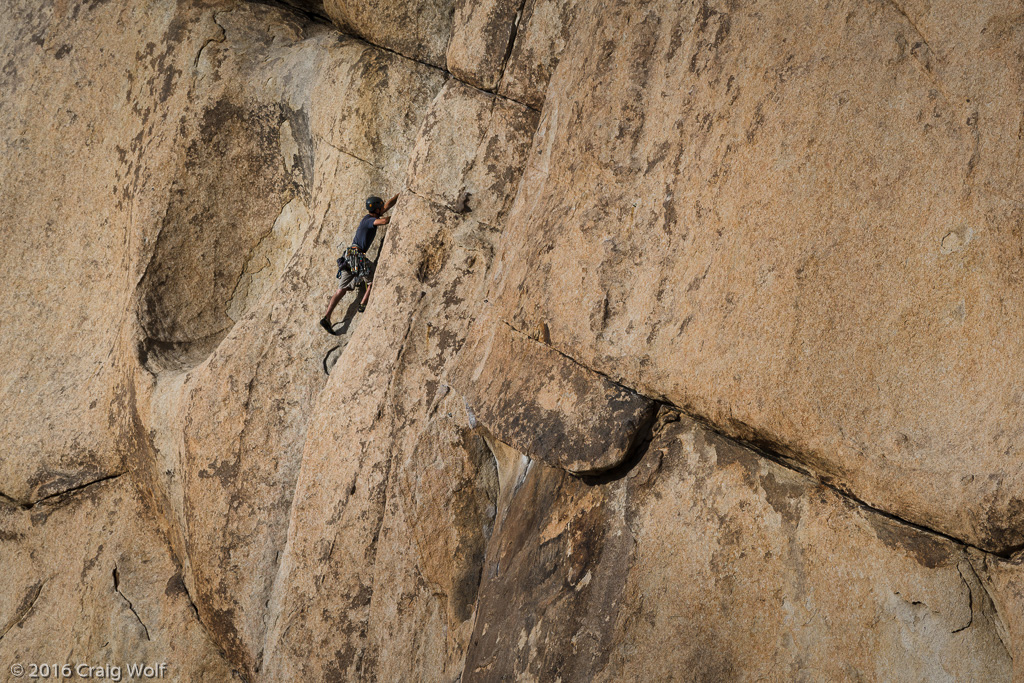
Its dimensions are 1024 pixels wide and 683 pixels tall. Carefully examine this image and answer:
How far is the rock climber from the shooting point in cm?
505

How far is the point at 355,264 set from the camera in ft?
16.5

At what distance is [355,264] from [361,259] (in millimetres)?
51

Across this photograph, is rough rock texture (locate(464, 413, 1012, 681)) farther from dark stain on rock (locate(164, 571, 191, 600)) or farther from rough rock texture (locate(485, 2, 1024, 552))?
dark stain on rock (locate(164, 571, 191, 600))

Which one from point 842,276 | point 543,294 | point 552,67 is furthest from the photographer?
point 552,67

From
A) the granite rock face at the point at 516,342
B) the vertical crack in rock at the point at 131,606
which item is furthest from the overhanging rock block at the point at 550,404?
the vertical crack in rock at the point at 131,606

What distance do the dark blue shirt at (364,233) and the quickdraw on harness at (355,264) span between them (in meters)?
0.04

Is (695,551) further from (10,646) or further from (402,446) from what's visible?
(10,646)

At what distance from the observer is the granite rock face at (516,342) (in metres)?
2.76

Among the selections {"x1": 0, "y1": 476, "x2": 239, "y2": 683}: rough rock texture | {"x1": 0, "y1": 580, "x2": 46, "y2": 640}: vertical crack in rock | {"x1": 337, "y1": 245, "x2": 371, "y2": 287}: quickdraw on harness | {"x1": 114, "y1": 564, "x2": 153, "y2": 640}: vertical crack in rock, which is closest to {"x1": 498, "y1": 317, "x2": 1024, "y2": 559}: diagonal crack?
{"x1": 337, "y1": 245, "x2": 371, "y2": 287}: quickdraw on harness

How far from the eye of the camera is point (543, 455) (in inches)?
134

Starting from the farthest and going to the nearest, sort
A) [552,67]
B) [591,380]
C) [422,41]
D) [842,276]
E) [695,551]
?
[422,41]
[552,67]
[591,380]
[695,551]
[842,276]

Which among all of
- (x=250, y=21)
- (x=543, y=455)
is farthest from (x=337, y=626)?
(x=250, y=21)

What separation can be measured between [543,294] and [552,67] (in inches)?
63.0

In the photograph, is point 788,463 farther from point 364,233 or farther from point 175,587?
point 175,587
